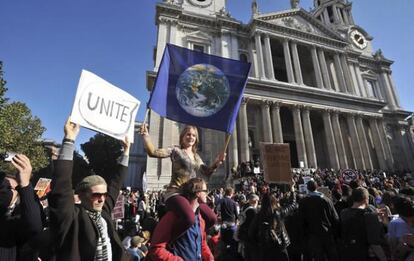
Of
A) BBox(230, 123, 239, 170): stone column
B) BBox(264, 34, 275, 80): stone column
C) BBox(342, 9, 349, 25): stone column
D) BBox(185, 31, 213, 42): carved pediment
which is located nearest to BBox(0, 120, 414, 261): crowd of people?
BBox(230, 123, 239, 170): stone column

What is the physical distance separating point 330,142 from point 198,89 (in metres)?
25.9

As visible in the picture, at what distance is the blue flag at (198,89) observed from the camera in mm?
4805

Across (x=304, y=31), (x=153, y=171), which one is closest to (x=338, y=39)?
(x=304, y=31)

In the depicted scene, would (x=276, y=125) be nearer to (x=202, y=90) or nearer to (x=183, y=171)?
(x=202, y=90)

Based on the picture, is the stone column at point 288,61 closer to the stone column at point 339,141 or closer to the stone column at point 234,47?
the stone column at point 234,47

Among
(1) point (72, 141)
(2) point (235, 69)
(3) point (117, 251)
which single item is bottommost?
(3) point (117, 251)

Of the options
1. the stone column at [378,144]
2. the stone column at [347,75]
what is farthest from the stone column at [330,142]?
the stone column at [347,75]

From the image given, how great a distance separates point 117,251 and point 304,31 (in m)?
35.6

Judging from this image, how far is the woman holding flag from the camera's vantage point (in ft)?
7.16

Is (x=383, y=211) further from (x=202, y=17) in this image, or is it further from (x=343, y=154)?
(x=202, y=17)

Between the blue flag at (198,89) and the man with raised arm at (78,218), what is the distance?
2310mm

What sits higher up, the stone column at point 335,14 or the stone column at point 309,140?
the stone column at point 335,14

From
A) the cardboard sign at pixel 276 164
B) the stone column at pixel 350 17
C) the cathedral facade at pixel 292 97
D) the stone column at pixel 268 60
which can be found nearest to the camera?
the cardboard sign at pixel 276 164

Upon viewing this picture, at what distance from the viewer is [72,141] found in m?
2.42
